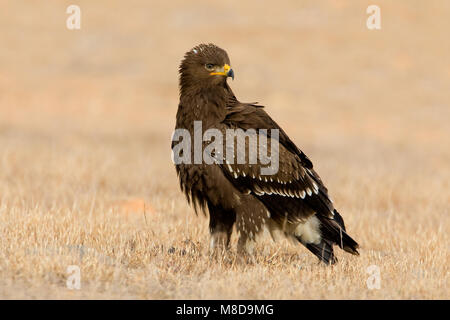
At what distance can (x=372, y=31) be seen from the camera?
40250 millimetres

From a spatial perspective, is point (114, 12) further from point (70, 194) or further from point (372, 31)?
point (70, 194)

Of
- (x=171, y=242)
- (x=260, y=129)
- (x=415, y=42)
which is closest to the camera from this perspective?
(x=260, y=129)

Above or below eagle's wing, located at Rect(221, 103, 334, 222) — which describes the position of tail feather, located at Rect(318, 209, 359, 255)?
below

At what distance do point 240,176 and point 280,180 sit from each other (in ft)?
1.72

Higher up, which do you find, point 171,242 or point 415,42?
point 415,42

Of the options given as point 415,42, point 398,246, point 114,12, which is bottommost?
point 398,246

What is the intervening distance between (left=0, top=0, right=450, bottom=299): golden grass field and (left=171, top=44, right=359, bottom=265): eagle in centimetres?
41

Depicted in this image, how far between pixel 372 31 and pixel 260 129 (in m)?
33.9

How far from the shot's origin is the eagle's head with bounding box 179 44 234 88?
7.92 meters

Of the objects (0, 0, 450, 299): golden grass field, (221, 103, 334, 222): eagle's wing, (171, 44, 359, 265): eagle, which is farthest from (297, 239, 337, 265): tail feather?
(221, 103, 334, 222): eagle's wing

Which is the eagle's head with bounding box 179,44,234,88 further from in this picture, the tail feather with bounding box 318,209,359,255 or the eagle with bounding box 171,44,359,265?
the tail feather with bounding box 318,209,359,255

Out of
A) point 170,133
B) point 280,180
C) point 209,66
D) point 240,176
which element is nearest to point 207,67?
point 209,66
